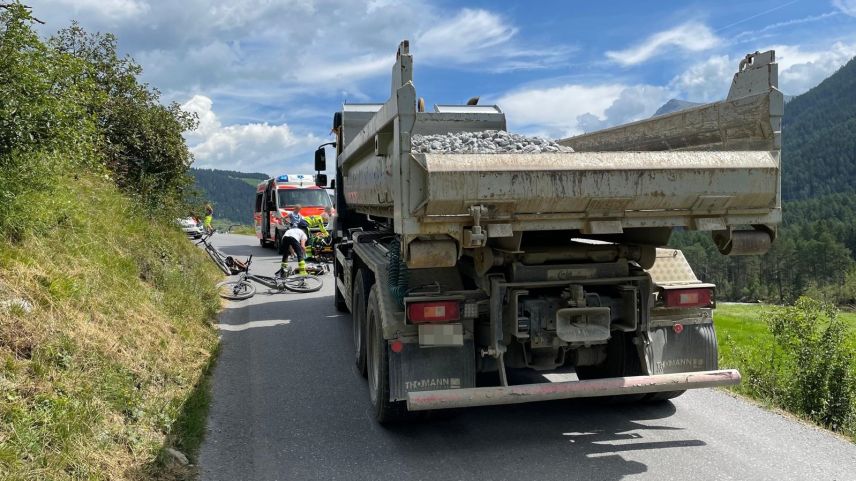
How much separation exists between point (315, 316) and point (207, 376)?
371 cm

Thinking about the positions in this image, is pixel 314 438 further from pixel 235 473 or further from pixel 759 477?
pixel 759 477

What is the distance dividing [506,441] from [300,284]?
8302mm

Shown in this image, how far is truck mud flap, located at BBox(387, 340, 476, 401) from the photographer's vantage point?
455 centimetres

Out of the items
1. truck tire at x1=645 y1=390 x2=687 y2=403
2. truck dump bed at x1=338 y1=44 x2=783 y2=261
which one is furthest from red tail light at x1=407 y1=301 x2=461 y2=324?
truck tire at x1=645 y1=390 x2=687 y2=403

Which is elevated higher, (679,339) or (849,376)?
(679,339)

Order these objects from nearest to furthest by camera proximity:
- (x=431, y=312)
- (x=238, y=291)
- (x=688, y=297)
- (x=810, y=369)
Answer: (x=431, y=312) < (x=688, y=297) < (x=810, y=369) < (x=238, y=291)

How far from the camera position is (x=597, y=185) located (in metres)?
4.02

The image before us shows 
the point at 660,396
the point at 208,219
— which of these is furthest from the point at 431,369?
the point at 208,219

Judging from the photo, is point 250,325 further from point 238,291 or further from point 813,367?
point 813,367

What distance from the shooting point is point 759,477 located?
4047mm

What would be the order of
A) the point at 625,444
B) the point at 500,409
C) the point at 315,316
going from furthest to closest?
the point at 315,316 < the point at 500,409 < the point at 625,444

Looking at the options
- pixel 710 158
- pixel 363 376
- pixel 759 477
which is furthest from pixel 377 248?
pixel 759 477

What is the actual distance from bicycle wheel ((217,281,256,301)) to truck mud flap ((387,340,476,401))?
781 centimetres

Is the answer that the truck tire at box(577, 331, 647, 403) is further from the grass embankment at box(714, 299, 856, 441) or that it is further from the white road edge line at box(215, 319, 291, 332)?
the white road edge line at box(215, 319, 291, 332)
